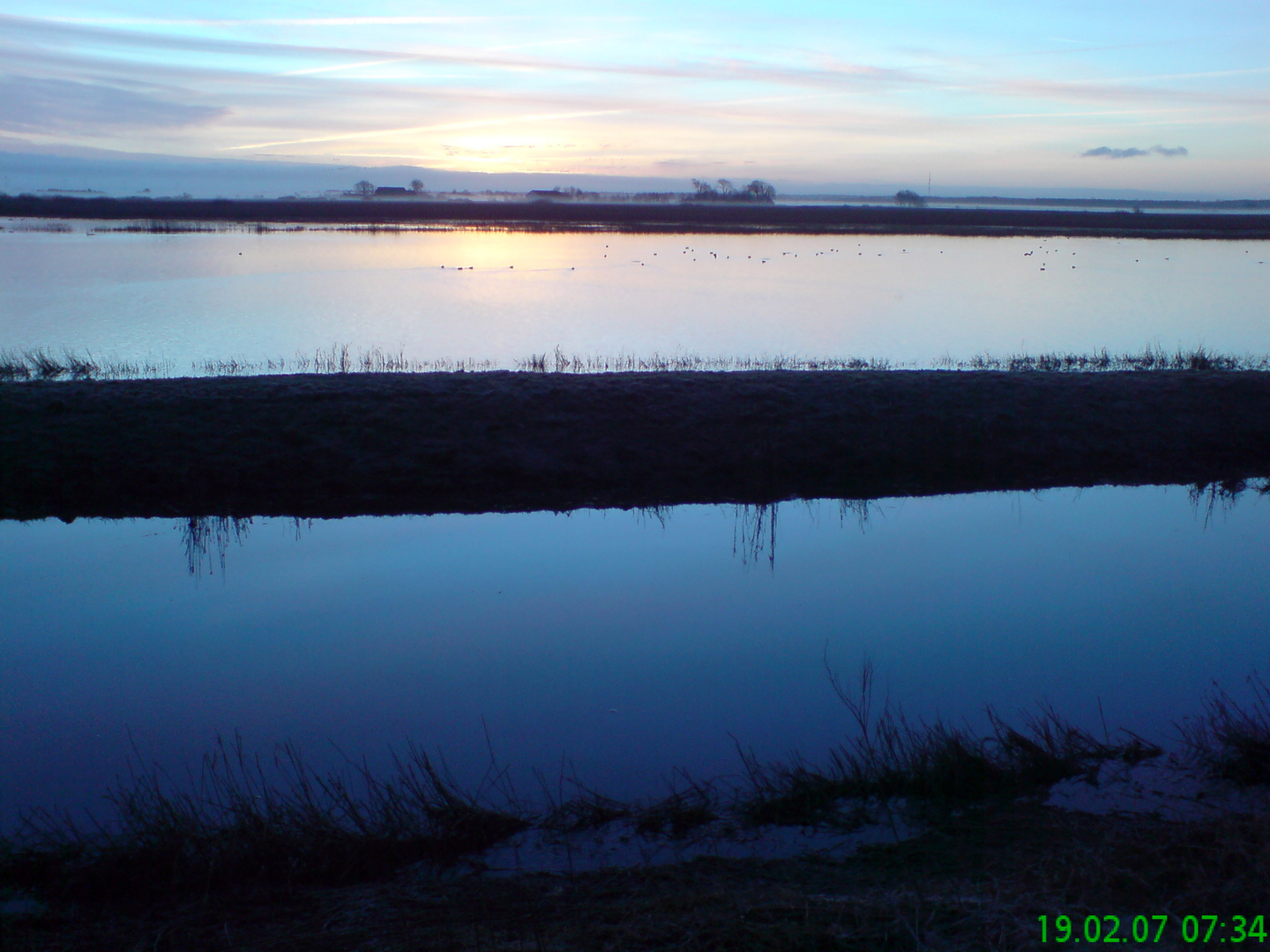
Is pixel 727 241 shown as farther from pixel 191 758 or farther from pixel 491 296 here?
pixel 191 758

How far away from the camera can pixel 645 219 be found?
2552 inches

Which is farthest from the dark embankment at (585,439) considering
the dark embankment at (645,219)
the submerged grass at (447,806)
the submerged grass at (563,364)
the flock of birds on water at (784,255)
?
the dark embankment at (645,219)

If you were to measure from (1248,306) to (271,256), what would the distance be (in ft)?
98.4

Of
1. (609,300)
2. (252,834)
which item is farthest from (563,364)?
(252,834)

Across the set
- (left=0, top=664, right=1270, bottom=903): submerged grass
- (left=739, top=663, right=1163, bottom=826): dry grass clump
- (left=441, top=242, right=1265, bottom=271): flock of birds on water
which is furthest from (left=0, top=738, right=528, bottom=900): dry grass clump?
(left=441, top=242, right=1265, bottom=271): flock of birds on water

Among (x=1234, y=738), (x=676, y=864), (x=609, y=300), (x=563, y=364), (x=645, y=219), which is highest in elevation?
(x=645, y=219)

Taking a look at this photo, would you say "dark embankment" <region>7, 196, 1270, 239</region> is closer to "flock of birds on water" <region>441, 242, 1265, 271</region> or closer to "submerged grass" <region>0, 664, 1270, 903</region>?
"flock of birds on water" <region>441, 242, 1265, 271</region>

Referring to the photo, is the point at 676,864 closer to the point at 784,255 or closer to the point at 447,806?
the point at 447,806

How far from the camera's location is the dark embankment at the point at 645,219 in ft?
180

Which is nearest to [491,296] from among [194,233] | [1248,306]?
[1248,306]
